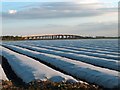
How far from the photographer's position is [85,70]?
7.79 m

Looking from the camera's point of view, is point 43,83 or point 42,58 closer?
point 43,83

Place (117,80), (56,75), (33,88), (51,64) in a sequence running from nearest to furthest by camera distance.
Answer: (33,88) → (117,80) → (56,75) → (51,64)

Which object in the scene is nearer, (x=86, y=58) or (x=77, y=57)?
(x=86, y=58)

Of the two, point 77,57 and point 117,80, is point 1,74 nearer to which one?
point 117,80

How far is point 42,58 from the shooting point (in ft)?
41.1

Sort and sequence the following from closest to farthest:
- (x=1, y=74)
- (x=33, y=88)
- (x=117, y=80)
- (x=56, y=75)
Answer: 1. (x=33, y=88)
2. (x=117, y=80)
3. (x=56, y=75)
4. (x=1, y=74)

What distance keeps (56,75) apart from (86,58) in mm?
4685

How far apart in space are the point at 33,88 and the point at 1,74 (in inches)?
92.7

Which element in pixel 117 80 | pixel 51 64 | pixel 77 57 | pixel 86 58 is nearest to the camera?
pixel 117 80

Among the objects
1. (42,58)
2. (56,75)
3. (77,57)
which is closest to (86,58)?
(77,57)

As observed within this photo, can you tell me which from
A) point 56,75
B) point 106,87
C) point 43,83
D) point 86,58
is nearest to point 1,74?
point 56,75

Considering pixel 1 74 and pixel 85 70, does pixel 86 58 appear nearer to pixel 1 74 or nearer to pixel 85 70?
pixel 85 70

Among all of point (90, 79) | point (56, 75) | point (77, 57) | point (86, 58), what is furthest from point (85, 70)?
point (77, 57)

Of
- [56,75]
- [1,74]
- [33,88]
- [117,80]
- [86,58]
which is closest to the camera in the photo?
[33,88]
